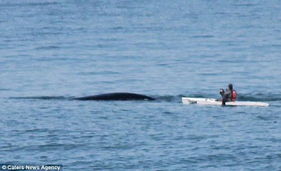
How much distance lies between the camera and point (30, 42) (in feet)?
310

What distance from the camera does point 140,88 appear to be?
2494 inches

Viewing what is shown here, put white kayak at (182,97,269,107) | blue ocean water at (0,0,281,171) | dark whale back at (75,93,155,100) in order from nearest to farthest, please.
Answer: blue ocean water at (0,0,281,171), white kayak at (182,97,269,107), dark whale back at (75,93,155,100)

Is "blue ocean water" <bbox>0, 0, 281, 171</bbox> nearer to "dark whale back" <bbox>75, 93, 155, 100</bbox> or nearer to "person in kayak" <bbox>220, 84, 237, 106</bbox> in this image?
"person in kayak" <bbox>220, 84, 237, 106</bbox>

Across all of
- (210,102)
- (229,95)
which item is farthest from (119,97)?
(229,95)

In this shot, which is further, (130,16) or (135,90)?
(130,16)

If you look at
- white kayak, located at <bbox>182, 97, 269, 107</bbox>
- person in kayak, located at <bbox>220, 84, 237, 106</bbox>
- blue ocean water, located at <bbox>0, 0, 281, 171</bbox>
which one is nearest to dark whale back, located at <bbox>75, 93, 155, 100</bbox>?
blue ocean water, located at <bbox>0, 0, 281, 171</bbox>

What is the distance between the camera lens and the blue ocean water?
44062mm

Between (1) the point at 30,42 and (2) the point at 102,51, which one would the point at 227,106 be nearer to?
(2) the point at 102,51

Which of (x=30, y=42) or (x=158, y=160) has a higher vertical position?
(x=30, y=42)

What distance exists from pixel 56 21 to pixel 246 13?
21.0m

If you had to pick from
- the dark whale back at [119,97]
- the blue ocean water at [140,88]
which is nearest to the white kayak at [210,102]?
the blue ocean water at [140,88]

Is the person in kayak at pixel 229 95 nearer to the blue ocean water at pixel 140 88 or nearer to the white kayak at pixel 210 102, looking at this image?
the white kayak at pixel 210 102

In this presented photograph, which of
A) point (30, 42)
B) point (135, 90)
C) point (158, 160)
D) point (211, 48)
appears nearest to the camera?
point (158, 160)

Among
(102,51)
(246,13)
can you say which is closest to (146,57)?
(102,51)
